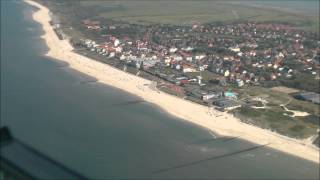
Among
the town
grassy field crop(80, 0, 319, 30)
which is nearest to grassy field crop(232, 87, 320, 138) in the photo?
the town

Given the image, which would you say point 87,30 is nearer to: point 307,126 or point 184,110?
point 184,110

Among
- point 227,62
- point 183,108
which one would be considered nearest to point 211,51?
point 227,62

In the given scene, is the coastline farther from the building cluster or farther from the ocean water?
the building cluster

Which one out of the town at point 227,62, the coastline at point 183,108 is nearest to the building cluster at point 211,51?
the town at point 227,62

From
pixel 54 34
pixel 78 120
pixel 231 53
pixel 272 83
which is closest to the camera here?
pixel 78 120

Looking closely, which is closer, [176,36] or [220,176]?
[220,176]

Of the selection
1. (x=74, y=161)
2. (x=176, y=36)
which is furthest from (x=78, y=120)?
(x=176, y=36)

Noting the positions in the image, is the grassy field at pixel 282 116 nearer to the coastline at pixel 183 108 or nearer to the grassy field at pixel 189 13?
the coastline at pixel 183 108
